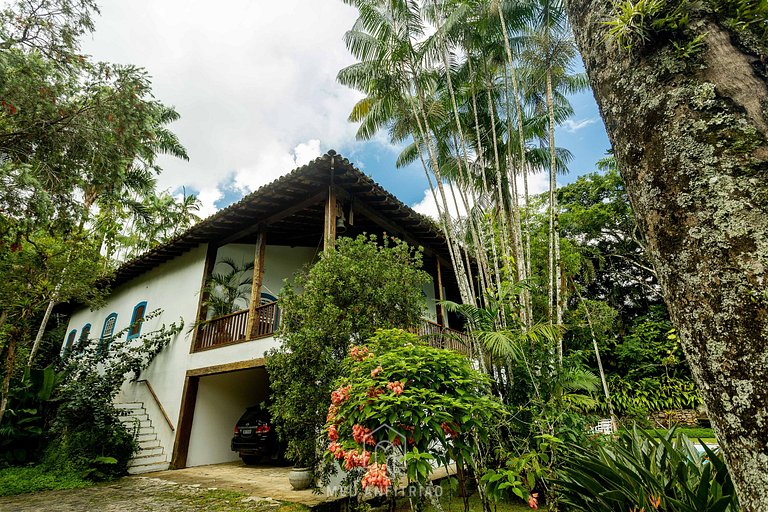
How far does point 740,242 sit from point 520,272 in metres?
5.05

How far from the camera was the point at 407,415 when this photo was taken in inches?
102

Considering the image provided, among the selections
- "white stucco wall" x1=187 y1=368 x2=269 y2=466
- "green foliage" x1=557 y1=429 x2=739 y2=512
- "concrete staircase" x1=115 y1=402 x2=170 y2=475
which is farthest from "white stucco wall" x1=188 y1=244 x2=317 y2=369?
"green foliage" x1=557 y1=429 x2=739 y2=512

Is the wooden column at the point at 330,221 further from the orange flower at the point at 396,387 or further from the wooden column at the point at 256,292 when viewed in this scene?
the orange flower at the point at 396,387

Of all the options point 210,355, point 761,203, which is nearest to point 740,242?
point 761,203

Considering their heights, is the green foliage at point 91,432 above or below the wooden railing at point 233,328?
below

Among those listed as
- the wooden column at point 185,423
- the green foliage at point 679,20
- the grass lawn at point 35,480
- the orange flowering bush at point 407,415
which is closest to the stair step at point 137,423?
the wooden column at point 185,423

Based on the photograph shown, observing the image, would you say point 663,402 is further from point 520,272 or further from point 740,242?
point 740,242

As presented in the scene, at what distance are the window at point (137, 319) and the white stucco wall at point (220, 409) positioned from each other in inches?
144

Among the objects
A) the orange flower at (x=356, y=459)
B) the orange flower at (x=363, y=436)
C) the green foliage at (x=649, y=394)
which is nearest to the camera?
the orange flower at (x=356, y=459)

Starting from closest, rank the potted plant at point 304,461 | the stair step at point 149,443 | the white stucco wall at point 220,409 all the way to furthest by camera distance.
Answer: the potted plant at point 304,461 < the stair step at point 149,443 < the white stucco wall at point 220,409

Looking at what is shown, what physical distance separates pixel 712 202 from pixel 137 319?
13919mm

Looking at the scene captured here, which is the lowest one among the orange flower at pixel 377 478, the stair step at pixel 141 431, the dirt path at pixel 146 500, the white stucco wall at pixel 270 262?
the dirt path at pixel 146 500

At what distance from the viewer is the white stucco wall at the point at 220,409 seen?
891 cm

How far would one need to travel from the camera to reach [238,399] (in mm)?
9875
